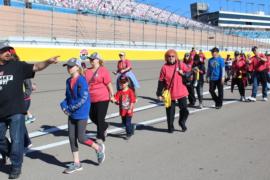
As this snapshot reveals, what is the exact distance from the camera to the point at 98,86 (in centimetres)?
733

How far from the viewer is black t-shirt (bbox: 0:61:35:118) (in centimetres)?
545

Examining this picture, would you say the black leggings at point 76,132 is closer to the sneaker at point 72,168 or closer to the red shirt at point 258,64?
the sneaker at point 72,168

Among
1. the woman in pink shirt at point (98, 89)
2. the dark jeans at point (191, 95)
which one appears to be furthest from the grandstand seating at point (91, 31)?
the woman in pink shirt at point (98, 89)

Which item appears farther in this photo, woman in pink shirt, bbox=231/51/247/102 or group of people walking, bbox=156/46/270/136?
woman in pink shirt, bbox=231/51/247/102

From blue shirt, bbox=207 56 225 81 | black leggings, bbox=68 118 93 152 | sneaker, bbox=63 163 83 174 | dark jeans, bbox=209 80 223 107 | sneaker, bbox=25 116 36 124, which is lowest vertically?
sneaker, bbox=63 163 83 174

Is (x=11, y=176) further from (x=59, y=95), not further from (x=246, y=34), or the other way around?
(x=246, y=34)

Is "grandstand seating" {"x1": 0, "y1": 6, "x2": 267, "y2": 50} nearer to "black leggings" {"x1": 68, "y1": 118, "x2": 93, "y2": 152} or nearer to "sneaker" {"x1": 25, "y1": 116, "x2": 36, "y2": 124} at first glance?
"sneaker" {"x1": 25, "y1": 116, "x2": 36, "y2": 124}

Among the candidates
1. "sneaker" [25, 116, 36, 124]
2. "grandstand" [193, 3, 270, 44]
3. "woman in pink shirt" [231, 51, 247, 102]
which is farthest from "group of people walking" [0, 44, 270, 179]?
"grandstand" [193, 3, 270, 44]

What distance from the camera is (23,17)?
35094 millimetres

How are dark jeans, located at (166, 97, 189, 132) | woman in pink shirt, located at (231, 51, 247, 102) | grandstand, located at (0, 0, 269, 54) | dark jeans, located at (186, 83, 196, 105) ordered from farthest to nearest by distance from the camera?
grandstand, located at (0, 0, 269, 54), woman in pink shirt, located at (231, 51, 247, 102), dark jeans, located at (186, 83, 196, 105), dark jeans, located at (166, 97, 189, 132)

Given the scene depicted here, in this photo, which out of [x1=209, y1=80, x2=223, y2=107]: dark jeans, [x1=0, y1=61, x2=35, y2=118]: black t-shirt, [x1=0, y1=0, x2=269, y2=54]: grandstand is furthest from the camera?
[x1=0, y1=0, x2=269, y2=54]: grandstand

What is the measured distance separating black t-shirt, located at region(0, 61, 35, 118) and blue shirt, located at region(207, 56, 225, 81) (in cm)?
715

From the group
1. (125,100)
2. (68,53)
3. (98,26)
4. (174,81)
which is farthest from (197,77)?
(98,26)

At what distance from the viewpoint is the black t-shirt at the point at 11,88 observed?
5.45 m
